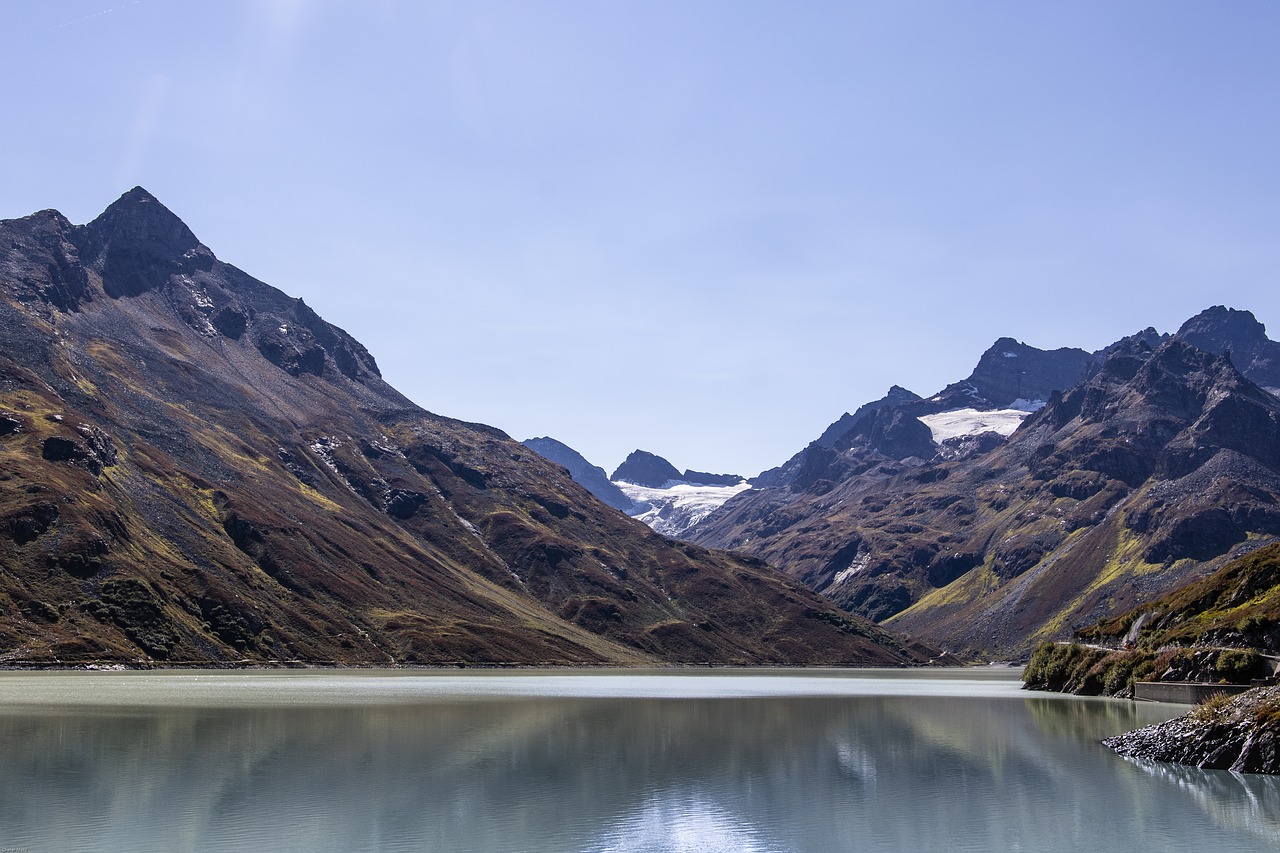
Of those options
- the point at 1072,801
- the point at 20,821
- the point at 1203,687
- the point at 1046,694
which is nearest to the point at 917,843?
the point at 1072,801

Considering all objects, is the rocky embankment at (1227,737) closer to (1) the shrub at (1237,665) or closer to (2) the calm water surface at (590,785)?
Answer: (2) the calm water surface at (590,785)

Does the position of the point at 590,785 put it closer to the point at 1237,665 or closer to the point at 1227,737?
the point at 1227,737

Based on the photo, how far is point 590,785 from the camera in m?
57.4

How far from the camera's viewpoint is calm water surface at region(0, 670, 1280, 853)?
4328 cm

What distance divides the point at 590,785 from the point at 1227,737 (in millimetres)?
37381

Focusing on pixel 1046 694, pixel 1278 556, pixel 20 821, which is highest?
pixel 1278 556

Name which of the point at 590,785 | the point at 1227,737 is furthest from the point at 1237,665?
the point at 590,785

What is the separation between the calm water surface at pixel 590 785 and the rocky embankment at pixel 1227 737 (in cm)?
201

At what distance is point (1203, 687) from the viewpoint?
350 feet

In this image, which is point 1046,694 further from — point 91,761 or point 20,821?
point 20,821

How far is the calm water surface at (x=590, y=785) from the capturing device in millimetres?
43281

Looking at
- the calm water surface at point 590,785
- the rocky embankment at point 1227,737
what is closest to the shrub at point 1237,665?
the calm water surface at point 590,785

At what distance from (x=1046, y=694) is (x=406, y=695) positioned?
306 ft

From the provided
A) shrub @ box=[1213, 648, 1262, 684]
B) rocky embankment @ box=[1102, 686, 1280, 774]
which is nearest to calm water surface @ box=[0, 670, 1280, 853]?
rocky embankment @ box=[1102, 686, 1280, 774]
